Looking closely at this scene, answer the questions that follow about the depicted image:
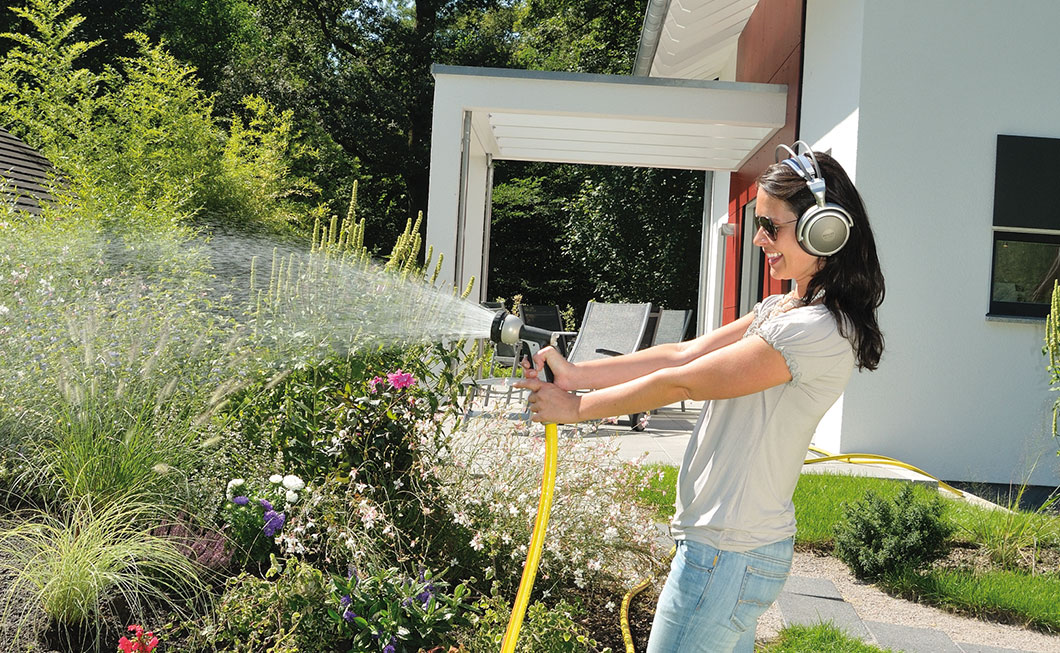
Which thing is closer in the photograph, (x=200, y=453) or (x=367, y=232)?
(x=200, y=453)

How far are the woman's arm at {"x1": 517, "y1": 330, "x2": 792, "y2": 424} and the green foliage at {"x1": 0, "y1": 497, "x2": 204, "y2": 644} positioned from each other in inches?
52.9

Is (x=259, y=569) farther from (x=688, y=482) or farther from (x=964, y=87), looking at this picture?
(x=964, y=87)

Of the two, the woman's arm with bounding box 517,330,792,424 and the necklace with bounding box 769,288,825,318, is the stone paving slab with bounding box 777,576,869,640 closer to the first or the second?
the necklace with bounding box 769,288,825,318

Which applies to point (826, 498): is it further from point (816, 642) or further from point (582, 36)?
point (582, 36)

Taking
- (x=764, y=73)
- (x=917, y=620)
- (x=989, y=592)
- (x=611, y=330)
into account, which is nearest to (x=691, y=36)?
(x=764, y=73)

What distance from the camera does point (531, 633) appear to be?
100 inches

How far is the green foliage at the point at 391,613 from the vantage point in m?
2.38

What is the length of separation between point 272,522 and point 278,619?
36 cm

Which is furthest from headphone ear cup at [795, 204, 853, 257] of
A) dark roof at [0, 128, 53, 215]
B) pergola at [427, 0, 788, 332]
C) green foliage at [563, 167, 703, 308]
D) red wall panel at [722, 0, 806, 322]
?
green foliage at [563, 167, 703, 308]

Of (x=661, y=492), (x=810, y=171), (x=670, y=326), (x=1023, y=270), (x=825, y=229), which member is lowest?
(x=661, y=492)

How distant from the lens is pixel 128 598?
2.41 meters

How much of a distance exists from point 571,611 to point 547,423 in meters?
1.18

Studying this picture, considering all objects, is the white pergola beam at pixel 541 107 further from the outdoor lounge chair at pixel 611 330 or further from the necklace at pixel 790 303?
the necklace at pixel 790 303

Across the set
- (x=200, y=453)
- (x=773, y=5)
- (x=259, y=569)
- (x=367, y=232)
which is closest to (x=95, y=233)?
(x=200, y=453)
